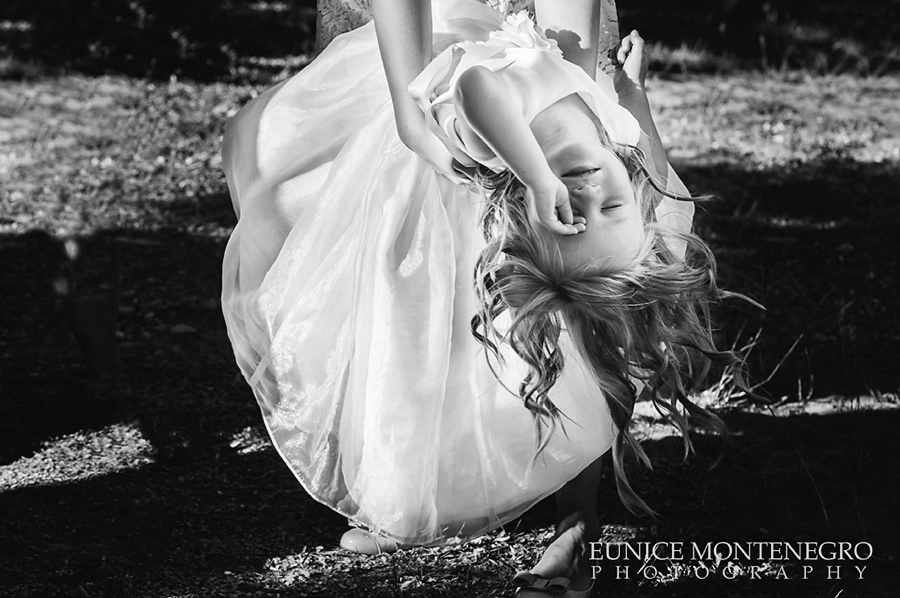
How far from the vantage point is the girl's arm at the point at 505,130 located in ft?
4.84

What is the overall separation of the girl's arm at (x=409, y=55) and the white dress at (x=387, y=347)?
144 mm

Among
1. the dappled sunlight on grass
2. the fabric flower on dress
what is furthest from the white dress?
the dappled sunlight on grass

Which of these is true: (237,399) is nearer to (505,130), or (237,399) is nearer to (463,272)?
(463,272)

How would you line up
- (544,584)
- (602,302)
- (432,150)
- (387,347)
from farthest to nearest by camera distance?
(544,584)
(387,347)
(432,150)
(602,302)

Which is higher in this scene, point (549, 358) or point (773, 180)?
point (549, 358)

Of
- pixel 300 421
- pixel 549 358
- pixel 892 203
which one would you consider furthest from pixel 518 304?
pixel 892 203

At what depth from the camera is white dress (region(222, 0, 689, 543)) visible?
6.11 ft

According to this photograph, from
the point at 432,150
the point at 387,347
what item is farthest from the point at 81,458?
the point at 432,150

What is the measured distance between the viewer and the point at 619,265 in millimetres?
1592

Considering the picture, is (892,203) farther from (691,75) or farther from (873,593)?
(873,593)

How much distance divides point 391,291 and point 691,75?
14.9ft

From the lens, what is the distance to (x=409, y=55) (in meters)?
1.71

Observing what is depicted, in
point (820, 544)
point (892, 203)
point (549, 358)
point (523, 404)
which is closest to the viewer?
point (549, 358)

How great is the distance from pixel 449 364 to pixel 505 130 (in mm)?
559
